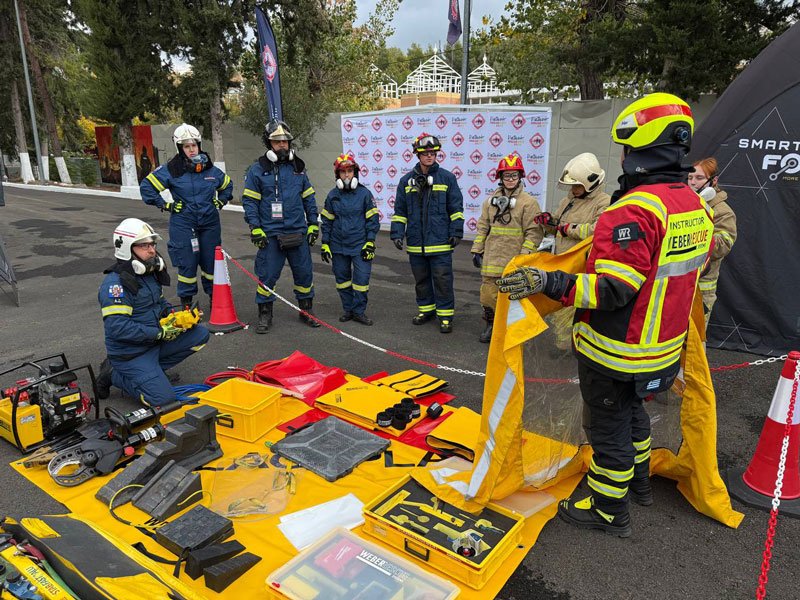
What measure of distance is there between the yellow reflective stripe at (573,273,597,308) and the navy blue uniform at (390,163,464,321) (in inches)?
155

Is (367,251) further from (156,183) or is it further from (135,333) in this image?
(135,333)

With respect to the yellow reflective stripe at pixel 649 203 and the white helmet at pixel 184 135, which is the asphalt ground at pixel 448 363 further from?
the white helmet at pixel 184 135

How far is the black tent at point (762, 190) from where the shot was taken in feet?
18.3

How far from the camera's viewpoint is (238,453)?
157 inches

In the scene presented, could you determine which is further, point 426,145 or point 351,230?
point 351,230

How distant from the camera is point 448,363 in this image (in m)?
5.86

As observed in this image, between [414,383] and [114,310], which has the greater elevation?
[114,310]

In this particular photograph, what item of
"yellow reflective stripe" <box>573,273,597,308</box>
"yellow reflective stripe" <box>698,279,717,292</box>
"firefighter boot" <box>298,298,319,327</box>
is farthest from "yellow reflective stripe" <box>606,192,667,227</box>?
"firefighter boot" <box>298,298,319,327</box>

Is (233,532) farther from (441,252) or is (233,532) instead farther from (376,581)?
(441,252)

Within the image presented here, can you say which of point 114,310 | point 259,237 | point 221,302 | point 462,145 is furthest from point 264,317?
point 462,145

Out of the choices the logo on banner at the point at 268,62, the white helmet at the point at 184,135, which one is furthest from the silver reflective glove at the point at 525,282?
the logo on banner at the point at 268,62

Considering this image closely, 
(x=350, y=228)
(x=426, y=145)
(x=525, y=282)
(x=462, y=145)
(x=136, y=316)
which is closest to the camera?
(x=525, y=282)

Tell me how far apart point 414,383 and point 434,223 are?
233cm

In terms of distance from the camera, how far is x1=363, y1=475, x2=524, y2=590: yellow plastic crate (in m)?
2.76
